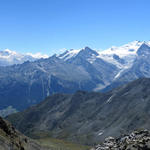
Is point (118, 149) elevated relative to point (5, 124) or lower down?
lower down

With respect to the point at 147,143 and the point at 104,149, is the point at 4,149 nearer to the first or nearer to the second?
the point at 104,149

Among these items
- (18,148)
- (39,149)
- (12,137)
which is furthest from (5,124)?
(39,149)

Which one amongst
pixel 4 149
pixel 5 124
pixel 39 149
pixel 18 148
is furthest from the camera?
pixel 39 149

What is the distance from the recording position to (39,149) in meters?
105

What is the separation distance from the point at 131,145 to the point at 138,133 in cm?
1149

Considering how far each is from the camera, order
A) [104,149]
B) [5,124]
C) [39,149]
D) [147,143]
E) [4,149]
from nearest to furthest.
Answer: [147,143], [104,149], [4,149], [5,124], [39,149]

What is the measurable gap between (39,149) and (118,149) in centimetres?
5482

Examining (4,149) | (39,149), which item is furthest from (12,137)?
(39,149)

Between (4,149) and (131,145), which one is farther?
(4,149)

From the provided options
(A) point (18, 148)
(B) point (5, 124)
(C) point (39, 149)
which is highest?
(B) point (5, 124)

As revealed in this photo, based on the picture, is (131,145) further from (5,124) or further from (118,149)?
(5,124)

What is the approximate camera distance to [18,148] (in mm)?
81312

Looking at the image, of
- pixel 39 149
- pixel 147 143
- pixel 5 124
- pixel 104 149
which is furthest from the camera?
pixel 39 149

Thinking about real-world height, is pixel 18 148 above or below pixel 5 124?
below
